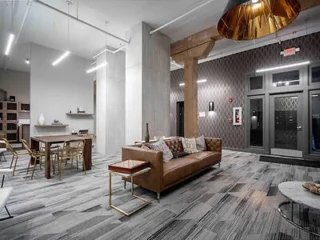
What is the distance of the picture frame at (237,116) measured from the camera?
700cm

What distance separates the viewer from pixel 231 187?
3398mm

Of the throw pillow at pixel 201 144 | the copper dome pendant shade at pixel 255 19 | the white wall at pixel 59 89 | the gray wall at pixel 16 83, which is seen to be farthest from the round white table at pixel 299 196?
the gray wall at pixel 16 83

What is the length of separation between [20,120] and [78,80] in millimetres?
4968

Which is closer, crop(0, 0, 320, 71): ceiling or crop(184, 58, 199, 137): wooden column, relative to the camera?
crop(0, 0, 320, 71): ceiling

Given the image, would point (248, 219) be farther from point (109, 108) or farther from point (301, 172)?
point (109, 108)

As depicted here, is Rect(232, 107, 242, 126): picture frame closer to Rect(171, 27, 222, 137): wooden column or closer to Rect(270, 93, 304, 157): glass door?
Rect(270, 93, 304, 157): glass door

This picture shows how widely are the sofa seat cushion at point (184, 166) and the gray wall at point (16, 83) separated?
1080cm

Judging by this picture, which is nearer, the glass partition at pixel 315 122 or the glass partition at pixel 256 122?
the glass partition at pixel 315 122

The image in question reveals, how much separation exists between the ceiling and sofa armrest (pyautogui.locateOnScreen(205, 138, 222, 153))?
139 inches

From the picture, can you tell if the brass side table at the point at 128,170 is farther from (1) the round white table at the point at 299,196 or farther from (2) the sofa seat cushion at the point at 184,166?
(1) the round white table at the point at 299,196

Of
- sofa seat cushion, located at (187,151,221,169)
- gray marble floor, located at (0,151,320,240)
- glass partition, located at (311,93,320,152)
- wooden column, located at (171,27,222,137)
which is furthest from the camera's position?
wooden column, located at (171,27,222,137)

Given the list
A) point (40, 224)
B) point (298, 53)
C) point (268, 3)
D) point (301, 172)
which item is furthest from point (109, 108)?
point (298, 53)

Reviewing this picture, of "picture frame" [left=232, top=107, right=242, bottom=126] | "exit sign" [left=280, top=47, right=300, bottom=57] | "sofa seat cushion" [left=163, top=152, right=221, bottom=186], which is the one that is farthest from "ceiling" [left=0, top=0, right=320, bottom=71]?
"sofa seat cushion" [left=163, top=152, right=221, bottom=186]

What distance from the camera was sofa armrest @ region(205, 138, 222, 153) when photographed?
469cm
